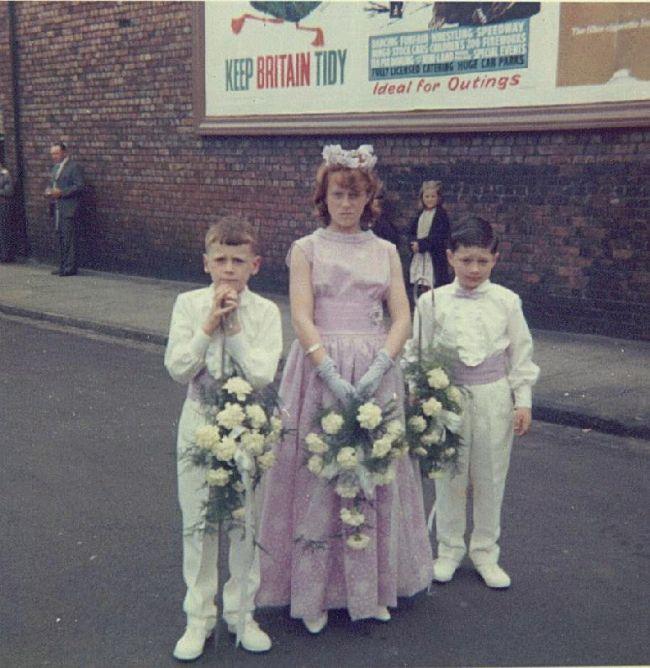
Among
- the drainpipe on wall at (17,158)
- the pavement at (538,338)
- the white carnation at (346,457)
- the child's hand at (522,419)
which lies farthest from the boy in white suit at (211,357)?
the drainpipe on wall at (17,158)

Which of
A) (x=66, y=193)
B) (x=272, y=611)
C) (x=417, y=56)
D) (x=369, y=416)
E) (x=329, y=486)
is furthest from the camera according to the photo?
(x=66, y=193)

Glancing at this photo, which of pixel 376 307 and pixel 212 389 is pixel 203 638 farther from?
pixel 376 307

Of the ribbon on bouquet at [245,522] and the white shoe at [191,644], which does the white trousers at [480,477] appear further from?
the white shoe at [191,644]

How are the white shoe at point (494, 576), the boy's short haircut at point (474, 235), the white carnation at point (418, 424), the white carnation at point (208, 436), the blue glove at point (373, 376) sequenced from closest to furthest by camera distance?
the white carnation at point (208, 436)
the blue glove at point (373, 376)
the white carnation at point (418, 424)
the boy's short haircut at point (474, 235)
the white shoe at point (494, 576)

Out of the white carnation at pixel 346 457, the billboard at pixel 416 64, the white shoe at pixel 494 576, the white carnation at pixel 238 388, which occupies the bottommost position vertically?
the white shoe at pixel 494 576

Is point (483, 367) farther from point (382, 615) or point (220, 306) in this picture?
point (220, 306)

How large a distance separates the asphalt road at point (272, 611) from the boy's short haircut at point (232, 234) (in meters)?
1.49

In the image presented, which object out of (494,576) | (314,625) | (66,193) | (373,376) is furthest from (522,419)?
(66,193)

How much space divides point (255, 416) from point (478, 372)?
3.88ft

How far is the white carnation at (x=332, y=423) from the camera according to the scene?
351 centimetres

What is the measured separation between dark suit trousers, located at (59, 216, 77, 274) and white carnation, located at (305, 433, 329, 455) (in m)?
12.4

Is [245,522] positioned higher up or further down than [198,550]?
higher up

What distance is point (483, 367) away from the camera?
4.12 m

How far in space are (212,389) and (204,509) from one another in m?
0.43
